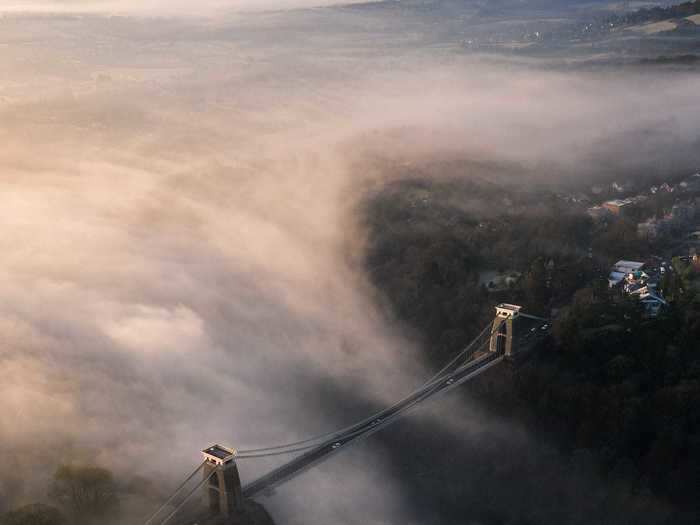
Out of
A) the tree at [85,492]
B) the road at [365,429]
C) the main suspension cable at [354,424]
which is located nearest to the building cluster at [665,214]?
the main suspension cable at [354,424]

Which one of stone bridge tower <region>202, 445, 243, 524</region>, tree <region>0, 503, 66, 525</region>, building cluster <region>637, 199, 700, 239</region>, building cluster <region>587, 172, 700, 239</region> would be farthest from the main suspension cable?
building cluster <region>587, 172, 700, 239</region>

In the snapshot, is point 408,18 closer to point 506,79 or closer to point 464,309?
point 506,79

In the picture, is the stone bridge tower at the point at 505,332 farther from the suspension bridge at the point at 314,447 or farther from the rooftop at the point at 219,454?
the rooftop at the point at 219,454

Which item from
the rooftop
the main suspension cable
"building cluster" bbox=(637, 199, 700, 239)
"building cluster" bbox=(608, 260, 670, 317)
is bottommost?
the main suspension cable

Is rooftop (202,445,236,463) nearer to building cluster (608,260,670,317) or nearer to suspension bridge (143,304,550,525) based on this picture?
suspension bridge (143,304,550,525)

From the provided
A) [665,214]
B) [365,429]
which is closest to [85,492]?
[365,429]

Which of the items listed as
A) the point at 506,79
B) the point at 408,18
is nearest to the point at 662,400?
the point at 408,18
